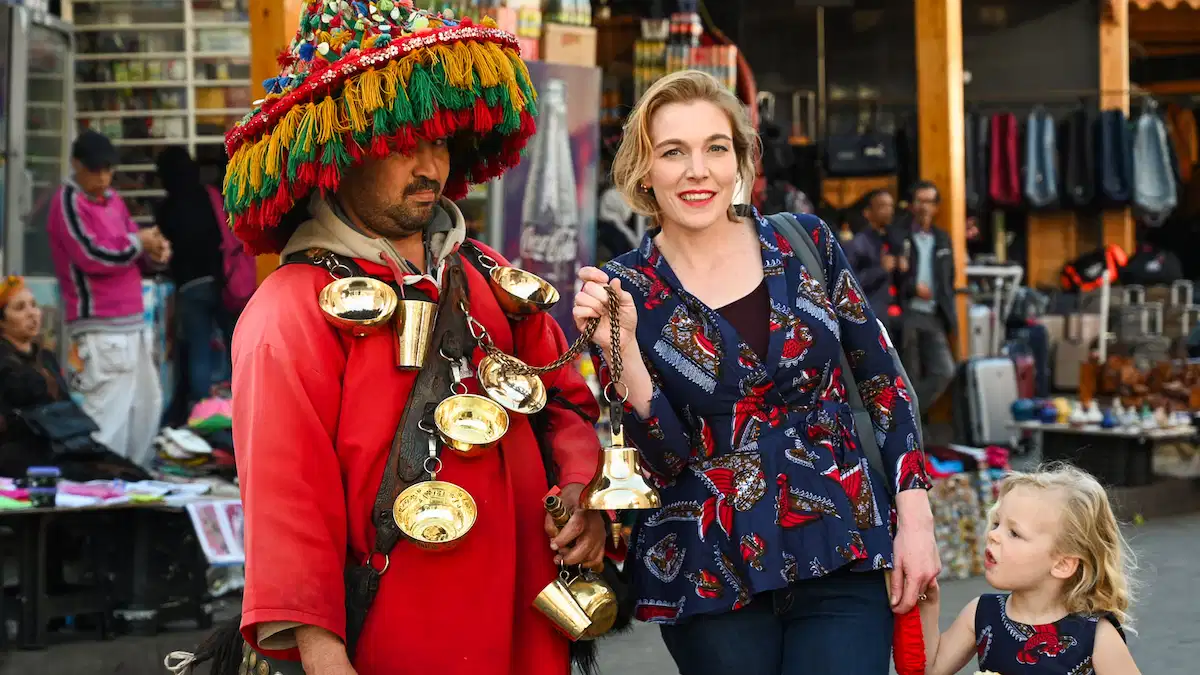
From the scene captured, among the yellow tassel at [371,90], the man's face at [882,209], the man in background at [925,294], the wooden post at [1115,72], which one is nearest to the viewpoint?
the yellow tassel at [371,90]

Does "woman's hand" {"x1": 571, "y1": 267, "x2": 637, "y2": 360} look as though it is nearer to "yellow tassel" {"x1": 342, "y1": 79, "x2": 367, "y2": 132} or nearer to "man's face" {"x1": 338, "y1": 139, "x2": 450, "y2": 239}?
"man's face" {"x1": 338, "y1": 139, "x2": 450, "y2": 239}

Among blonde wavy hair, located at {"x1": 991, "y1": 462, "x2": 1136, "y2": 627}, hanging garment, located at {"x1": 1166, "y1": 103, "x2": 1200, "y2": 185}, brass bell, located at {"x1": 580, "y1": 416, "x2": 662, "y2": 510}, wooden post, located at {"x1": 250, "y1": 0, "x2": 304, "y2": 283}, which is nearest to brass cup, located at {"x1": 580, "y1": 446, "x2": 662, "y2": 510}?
brass bell, located at {"x1": 580, "y1": 416, "x2": 662, "y2": 510}

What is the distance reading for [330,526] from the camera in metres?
2.89

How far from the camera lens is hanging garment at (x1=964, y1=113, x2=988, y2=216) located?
52.7 ft

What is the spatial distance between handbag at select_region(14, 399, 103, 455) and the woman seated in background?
18 mm

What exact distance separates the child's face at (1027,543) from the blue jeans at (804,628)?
0.34 m

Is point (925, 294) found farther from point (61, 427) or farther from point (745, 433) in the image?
point (745, 433)

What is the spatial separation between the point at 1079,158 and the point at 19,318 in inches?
474

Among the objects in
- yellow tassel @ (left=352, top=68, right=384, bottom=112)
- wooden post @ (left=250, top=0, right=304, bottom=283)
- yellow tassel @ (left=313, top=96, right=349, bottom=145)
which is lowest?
yellow tassel @ (left=313, top=96, right=349, bottom=145)

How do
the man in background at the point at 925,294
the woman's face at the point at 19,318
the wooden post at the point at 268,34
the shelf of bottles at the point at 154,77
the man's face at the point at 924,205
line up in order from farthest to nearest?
the shelf of bottles at the point at 154,77 < the man in background at the point at 925,294 < the man's face at the point at 924,205 < the woman's face at the point at 19,318 < the wooden post at the point at 268,34

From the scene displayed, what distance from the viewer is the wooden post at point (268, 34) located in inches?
245

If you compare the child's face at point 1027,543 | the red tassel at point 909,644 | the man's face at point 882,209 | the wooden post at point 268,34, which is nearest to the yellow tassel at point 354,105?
the red tassel at point 909,644

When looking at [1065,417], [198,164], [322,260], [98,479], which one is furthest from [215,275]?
[322,260]

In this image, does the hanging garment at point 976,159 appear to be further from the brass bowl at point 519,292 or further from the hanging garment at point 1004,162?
the brass bowl at point 519,292
